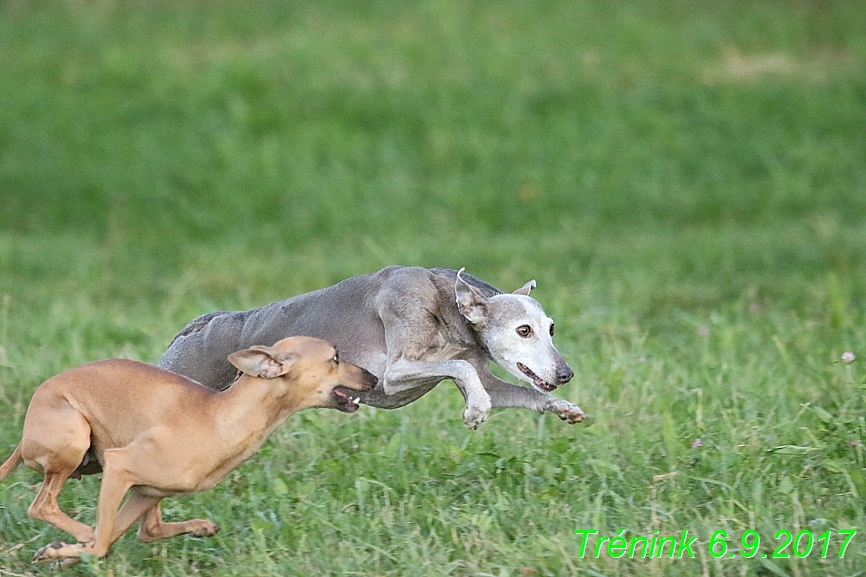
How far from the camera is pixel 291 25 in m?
17.2

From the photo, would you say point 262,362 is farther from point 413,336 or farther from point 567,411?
point 567,411

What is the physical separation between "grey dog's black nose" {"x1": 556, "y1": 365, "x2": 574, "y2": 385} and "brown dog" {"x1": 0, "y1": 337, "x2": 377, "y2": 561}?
0.82m

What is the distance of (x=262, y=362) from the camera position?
4.84m

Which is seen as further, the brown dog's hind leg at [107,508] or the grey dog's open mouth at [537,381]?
the grey dog's open mouth at [537,381]

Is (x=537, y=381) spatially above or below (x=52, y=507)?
above

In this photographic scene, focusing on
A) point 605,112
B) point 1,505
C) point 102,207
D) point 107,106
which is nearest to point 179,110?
point 107,106

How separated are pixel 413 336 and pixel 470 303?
295mm

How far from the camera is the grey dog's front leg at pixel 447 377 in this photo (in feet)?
16.3

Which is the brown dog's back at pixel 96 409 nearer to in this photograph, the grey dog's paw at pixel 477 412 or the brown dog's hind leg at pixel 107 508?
the brown dog's hind leg at pixel 107 508

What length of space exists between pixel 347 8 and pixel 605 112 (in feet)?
16.9

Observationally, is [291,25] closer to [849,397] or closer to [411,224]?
[411,224]

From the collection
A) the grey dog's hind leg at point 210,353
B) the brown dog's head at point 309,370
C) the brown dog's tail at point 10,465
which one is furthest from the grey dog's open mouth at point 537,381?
the brown dog's tail at point 10,465

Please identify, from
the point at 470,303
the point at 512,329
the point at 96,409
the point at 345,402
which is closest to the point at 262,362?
the point at 345,402

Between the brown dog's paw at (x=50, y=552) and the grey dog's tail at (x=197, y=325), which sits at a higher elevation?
the grey dog's tail at (x=197, y=325)
